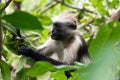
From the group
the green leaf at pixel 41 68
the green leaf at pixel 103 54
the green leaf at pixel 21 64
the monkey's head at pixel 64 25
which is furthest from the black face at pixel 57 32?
the green leaf at pixel 103 54

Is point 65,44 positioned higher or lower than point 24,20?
lower

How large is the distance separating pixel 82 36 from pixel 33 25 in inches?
148

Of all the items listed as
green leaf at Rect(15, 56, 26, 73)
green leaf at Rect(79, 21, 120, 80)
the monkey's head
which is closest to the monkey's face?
the monkey's head

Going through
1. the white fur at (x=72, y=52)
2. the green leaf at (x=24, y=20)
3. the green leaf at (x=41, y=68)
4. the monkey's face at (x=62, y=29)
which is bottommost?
the white fur at (x=72, y=52)

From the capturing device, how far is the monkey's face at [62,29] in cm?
434

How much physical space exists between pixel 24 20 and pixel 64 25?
163 inches

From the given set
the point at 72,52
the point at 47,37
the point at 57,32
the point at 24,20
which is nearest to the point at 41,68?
the point at 24,20

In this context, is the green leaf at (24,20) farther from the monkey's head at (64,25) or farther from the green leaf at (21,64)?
the monkey's head at (64,25)

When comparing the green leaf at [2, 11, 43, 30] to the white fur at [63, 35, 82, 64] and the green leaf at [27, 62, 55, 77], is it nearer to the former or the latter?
the green leaf at [27, 62, 55, 77]

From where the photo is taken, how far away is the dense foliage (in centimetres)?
61

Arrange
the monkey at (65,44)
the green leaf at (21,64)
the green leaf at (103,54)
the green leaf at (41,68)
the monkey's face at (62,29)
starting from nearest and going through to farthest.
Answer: the green leaf at (103,54) → the green leaf at (41,68) → the green leaf at (21,64) → the monkey at (65,44) → the monkey's face at (62,29)

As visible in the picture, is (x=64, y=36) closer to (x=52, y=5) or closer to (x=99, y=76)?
(x=52, y=5)

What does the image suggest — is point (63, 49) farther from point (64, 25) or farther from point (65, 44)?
point (64, 25)

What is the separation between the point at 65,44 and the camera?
448 centimetres
